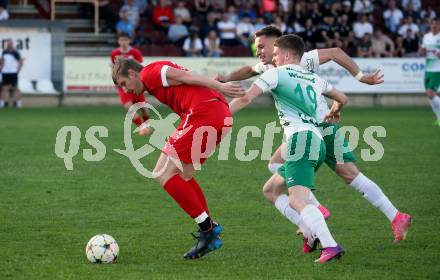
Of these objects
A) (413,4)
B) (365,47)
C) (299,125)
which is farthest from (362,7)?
(299,125)

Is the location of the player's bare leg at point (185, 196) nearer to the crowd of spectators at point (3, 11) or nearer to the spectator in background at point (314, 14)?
the crowd of spectators at point (3, 11)

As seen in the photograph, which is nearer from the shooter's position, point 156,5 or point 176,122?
point 176,122

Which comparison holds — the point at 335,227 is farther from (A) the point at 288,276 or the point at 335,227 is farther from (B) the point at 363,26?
(B) the point at 363,26

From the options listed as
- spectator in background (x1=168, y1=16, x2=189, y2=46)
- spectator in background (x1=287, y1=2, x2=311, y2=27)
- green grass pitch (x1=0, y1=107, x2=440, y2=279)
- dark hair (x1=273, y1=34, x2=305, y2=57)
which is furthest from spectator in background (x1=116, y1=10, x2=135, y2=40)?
dark hair (x1=273, y1=34, x2=305, y2=57)

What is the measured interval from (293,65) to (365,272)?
176cm

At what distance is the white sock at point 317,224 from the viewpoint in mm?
7902

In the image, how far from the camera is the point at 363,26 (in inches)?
1268

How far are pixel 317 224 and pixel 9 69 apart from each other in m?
20.6

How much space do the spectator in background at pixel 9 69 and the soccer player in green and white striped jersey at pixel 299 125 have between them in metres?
20.0

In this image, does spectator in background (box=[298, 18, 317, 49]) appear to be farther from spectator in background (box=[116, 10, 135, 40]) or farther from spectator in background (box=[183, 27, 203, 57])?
spectator in background (box=[116, 10, 135, 40])

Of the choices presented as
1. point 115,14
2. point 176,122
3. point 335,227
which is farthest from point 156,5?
point 335,227

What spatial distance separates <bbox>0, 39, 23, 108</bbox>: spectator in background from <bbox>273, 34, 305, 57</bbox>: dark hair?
791 inches

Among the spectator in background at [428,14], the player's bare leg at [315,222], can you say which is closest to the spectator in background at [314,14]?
the spectator in background at [428,14]

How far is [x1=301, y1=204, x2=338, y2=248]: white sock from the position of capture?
7.90m
